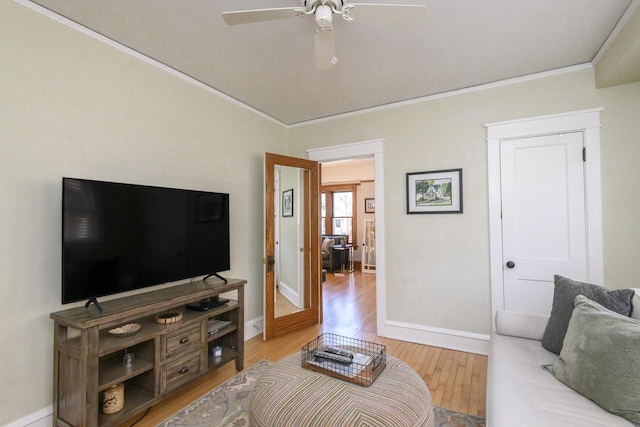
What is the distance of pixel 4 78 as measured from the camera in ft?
5.76

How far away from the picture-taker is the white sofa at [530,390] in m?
1.27

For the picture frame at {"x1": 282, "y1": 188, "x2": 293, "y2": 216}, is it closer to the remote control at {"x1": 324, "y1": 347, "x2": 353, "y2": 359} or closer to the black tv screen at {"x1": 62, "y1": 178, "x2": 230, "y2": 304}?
the black tv screen at {"x1": 62, "y1": 178, "x2": 230, "y2": 304}

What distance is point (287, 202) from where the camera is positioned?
379 cm

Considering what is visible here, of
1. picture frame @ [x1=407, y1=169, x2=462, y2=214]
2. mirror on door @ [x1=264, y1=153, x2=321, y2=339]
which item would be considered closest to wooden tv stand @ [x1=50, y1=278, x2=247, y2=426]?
mirror on door @ [x1=264, y1=153, x2=321, y2=339]

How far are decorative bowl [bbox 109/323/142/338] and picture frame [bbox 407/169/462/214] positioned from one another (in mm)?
2736

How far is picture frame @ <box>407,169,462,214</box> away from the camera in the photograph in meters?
3.11

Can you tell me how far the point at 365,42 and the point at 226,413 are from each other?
2889 mm

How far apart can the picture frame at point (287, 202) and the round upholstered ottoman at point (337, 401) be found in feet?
7.48

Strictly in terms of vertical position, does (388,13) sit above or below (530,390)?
above

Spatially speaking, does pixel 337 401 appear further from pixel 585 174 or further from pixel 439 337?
pixel 585 174

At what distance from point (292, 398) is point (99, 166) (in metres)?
2.06

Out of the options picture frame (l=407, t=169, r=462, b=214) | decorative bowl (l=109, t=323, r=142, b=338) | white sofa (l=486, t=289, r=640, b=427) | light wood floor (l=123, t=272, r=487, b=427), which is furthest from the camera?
picture frame (l=407, t=169, r=462, b=214)

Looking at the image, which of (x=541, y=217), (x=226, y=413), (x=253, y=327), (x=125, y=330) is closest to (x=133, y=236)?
A: (x=125, y=330)

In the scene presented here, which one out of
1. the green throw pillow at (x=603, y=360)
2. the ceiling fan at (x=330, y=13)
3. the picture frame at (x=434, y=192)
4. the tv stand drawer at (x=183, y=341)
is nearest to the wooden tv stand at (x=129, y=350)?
the tv stand drawer at (x=183, y=341)
